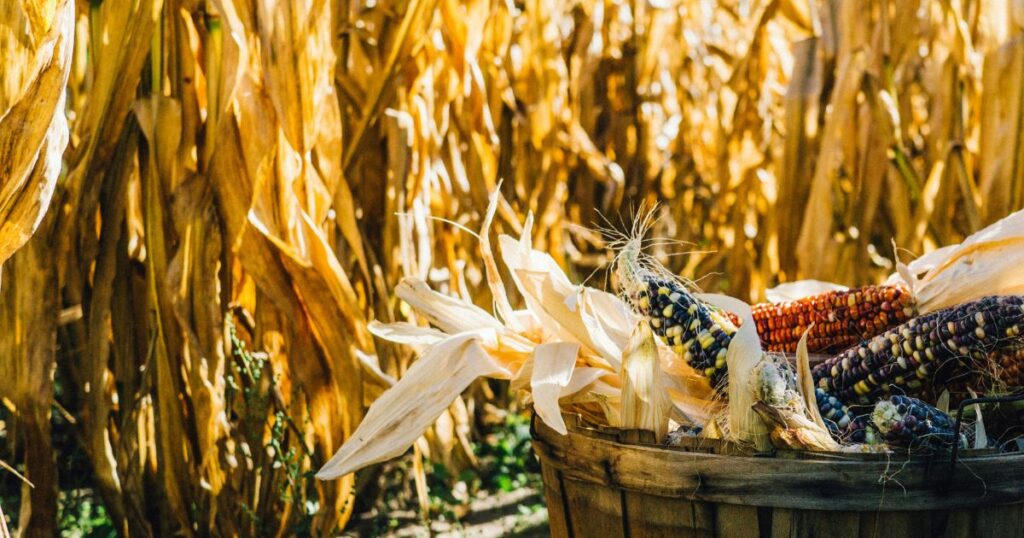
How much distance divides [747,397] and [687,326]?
0.20 metres

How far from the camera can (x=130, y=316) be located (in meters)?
2.08

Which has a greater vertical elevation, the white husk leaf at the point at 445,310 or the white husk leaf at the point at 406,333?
the white husk leaf at the point at 445,310

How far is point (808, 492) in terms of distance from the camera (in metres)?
1.13

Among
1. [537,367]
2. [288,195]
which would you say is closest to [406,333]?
[537,367]

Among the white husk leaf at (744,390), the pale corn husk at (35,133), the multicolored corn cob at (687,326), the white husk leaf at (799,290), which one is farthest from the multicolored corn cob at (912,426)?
the pale corn husk at (35,133)

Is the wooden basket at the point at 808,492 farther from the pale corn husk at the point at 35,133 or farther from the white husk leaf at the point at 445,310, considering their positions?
the pale corn husk at the point at 35,133

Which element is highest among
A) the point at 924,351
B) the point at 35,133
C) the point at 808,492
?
the point at 35,133

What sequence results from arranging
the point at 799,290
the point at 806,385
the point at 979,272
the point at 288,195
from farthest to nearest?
the point at 799,290 → the point at 288,195 → the point at 979,272 → the point at 806,385

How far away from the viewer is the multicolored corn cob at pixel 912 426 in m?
1.13

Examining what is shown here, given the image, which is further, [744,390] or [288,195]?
[288,195]

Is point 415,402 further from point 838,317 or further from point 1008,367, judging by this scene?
point 1008,367

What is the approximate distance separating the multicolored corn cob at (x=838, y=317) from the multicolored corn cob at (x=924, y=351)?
0.14 m

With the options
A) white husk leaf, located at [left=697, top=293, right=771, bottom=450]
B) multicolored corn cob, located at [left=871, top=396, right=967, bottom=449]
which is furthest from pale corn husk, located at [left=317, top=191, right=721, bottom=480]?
multicolored corn cob, located at [left=871, top=396, right=967, bottom=449]

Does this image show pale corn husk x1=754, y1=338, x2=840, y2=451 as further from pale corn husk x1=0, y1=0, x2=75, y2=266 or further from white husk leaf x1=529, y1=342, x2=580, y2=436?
pale corn husk x1=0, y1=0, x2=75, y2=266
